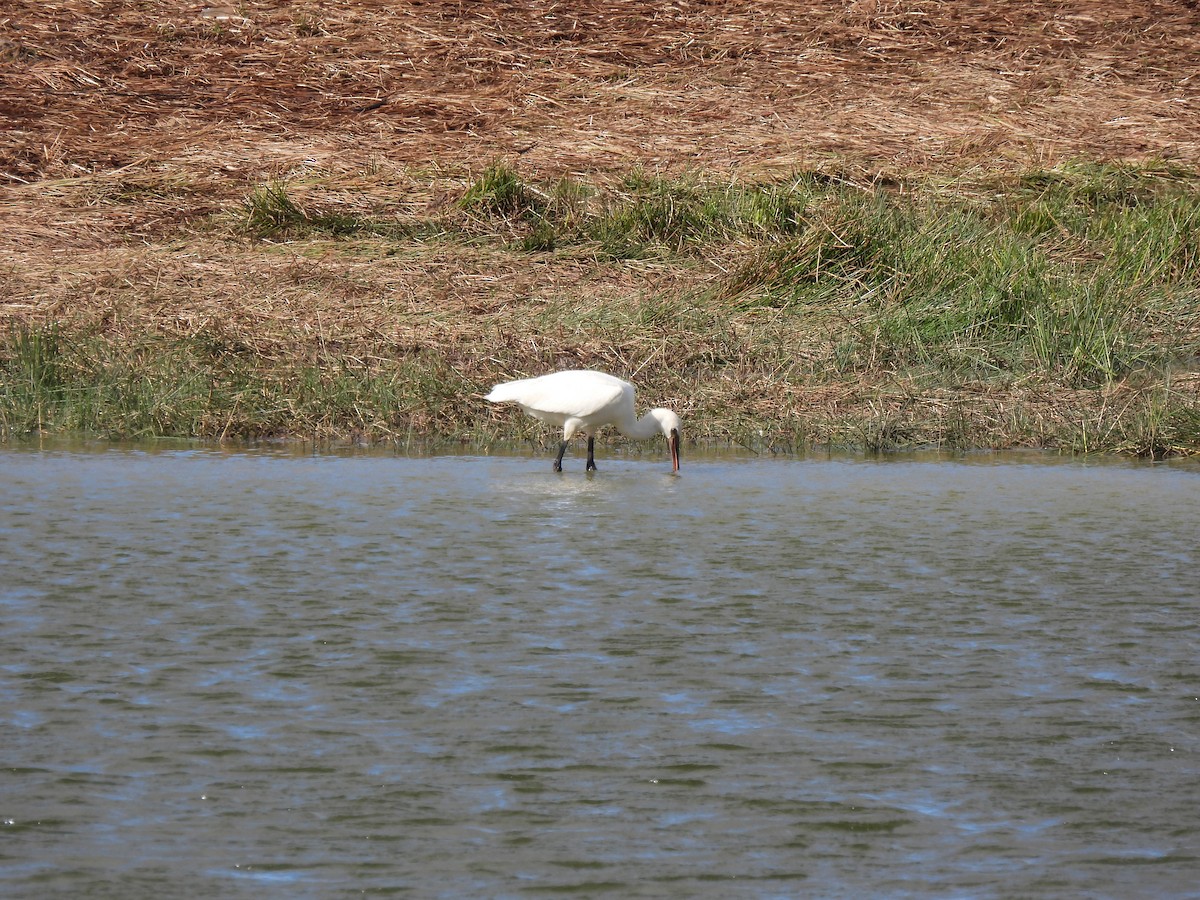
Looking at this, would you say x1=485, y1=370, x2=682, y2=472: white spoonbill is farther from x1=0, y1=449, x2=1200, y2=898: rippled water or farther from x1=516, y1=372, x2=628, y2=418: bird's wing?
x1=0, y1=449, x2=1200, y2=898: rippled water

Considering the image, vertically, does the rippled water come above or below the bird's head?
below

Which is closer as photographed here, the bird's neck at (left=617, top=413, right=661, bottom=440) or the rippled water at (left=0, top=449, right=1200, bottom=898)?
the rippled water at (left=0, top=449, right=1200, bottom=898)

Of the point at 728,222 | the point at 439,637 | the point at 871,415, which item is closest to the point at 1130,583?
the point at 439,637

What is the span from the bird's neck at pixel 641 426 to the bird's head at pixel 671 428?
0.04 m

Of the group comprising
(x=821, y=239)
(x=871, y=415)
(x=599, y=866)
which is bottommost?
(x=599, y=866)

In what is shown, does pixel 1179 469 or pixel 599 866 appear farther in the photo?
pixel 1179 469

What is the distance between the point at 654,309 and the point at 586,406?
2317 millimetres

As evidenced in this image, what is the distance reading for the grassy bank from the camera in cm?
1068

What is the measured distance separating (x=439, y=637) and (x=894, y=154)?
32.4ft

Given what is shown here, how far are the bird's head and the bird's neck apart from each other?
0.04 metres

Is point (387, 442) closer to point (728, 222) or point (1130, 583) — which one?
point (728, 222)

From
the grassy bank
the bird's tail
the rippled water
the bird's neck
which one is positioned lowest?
the rippled water

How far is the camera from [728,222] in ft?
43.2

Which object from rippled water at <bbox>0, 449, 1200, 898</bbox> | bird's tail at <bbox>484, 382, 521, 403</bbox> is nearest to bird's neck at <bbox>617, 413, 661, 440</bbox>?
bird's tail at <bbox>484, 382, 521, 403</bbox>
